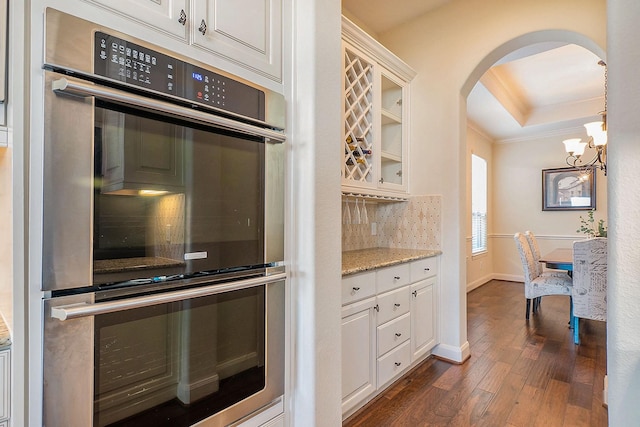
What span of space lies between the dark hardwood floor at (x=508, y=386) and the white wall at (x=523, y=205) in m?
2.66

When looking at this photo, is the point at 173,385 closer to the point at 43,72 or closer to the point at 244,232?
the point at 244,232

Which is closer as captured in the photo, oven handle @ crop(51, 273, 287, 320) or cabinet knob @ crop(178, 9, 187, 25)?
oven handle @ crop(51, 273, 287, 320)

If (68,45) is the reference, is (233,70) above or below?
above

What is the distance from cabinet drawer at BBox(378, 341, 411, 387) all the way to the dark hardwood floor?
0.13 meters

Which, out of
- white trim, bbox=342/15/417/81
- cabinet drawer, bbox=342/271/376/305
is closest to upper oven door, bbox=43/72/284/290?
cabinet drawer, bbox=342/271/376/305

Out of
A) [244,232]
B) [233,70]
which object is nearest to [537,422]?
[244,232]

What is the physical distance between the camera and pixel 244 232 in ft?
3.89

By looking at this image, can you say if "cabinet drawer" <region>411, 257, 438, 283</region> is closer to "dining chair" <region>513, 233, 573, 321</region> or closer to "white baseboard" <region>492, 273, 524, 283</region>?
"dining chair" <region>513, 233, 573, 321</region>

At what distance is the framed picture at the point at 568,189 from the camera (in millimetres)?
5469

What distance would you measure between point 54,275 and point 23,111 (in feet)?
1.29

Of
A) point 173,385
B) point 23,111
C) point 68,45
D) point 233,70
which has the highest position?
point 233,70

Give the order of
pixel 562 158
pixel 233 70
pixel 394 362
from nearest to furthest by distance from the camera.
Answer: pixel 233 70 < pixel 394 362 < pixel 562 158

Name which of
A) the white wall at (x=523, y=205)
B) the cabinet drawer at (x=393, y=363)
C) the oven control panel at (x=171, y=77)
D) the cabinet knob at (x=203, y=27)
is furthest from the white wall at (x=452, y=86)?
the white wall at (x=523, y=205)

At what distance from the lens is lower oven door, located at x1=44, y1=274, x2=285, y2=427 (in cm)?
80
